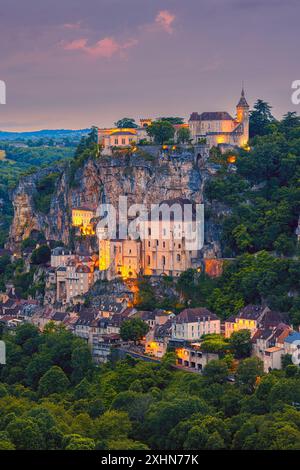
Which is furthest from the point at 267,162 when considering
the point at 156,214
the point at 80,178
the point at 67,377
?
the point at 67,377

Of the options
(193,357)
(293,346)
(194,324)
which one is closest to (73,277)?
(194,324)

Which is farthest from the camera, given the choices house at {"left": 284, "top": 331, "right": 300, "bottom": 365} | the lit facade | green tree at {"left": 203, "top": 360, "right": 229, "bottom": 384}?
the lit facade

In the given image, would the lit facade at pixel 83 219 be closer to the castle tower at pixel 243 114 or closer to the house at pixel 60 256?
the house at pixel 60 256

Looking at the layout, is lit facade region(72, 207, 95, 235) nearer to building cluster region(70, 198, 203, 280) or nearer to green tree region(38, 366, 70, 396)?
building cluster region(70, 198, 203, 280)

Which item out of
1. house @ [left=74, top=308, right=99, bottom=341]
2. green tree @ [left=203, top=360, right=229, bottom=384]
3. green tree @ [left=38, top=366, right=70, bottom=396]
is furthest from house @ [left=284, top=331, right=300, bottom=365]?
house @ [left=74, top=308, right=99, bottom=341]

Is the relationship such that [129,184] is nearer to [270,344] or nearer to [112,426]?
[270,344]

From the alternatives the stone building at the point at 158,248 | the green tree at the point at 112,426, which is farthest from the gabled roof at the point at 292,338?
the stone building at the point at 158,248

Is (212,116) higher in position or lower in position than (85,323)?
higher
